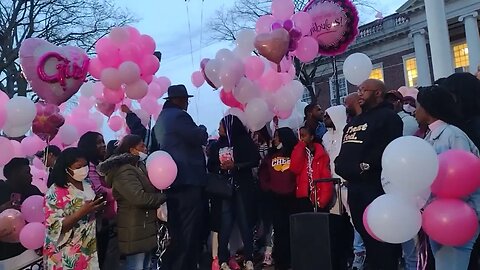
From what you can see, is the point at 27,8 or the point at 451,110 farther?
the point at 27,8

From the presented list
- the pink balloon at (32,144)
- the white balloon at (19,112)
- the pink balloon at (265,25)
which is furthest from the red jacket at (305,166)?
the pink balloon at (32,144)

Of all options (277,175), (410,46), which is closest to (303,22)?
(277,175)

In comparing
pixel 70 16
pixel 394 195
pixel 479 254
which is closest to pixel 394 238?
pixel 394 195

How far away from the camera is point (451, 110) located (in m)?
3.72

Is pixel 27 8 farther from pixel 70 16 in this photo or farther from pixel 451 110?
pixel 451 110

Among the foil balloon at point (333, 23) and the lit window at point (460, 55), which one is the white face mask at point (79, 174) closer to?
the foil balloon at point (333, 23)

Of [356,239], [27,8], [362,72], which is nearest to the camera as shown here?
[356,239]

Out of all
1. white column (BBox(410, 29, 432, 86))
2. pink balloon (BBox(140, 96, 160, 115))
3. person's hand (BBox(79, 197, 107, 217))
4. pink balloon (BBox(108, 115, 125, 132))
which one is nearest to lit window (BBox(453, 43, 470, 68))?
white column (BBox(410, 29, 432, 86))

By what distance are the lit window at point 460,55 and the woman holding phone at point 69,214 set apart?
92.6 ft

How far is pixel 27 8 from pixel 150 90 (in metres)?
16.1

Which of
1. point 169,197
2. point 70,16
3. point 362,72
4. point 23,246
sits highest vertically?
point 70,16

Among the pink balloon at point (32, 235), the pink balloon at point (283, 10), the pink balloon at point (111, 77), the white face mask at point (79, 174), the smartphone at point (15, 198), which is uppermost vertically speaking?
the pink balloon at point (283, 10)

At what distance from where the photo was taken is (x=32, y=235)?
4789mm

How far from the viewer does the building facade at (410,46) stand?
1053 inches
